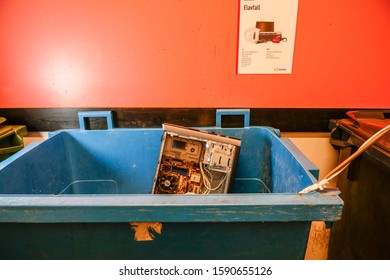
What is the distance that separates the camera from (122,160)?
1.12 meters


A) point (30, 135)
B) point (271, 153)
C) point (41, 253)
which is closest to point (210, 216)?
point (41, 253)

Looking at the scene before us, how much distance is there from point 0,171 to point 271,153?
0.98 meters

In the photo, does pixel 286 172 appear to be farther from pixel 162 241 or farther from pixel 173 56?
pixel 173 56

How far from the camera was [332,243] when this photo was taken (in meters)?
1.20

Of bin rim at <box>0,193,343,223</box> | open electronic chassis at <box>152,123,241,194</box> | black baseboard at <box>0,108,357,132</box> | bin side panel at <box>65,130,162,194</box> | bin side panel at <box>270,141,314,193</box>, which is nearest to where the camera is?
bin rim at <box>0,193,343,223</box>

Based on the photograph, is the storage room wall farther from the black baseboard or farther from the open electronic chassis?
A: the open electronic chassis

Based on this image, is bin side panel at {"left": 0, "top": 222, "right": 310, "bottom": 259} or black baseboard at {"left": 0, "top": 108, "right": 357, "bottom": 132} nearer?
bin side panel at {"left": 0, "top": 222, "right": 310, "bottom": 259}

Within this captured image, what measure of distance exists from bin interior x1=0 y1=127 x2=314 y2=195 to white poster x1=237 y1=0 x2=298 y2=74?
1.14 feet

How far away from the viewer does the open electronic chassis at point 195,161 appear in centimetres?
97

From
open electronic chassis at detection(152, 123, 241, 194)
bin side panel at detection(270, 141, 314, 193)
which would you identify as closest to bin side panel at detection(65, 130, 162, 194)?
open electronic chassis at detection(152, 123, 241, 194)

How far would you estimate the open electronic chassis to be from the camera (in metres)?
0.97

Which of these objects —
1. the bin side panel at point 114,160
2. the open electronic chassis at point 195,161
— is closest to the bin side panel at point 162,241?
the open electronic chassis at point 195,161

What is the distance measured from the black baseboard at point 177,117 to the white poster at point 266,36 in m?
0.22

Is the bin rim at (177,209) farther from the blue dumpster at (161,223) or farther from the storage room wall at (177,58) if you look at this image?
the storage room wall at (177,58)
